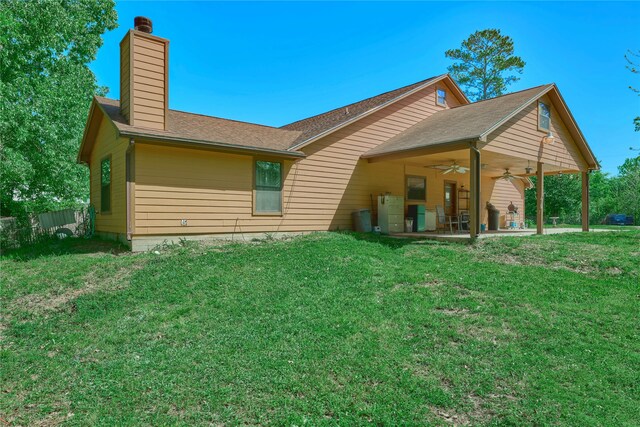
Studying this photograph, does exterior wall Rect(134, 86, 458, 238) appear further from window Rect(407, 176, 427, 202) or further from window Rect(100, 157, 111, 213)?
window Rect(100, 157, 111, 213)

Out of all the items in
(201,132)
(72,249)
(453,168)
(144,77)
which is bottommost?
(72,249)

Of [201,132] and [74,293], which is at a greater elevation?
[201,132]

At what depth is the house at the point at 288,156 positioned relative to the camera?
922 cm

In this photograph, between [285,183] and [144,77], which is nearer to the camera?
[144,77]

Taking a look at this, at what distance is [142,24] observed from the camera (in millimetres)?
9617

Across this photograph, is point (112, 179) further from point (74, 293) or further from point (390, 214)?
point (390, 214)

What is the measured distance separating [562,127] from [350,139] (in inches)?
298

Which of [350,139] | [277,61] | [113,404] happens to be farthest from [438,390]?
[277,61]

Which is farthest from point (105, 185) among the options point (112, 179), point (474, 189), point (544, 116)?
point (544, 116)

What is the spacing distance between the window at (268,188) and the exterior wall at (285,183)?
0.62ft

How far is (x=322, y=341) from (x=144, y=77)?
8.19m

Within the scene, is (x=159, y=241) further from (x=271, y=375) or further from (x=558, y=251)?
(x=558, y=251)

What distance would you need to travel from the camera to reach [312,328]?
4848mm

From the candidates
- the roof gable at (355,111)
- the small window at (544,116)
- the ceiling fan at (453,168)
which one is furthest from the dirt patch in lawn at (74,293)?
the small window at (544,116)
